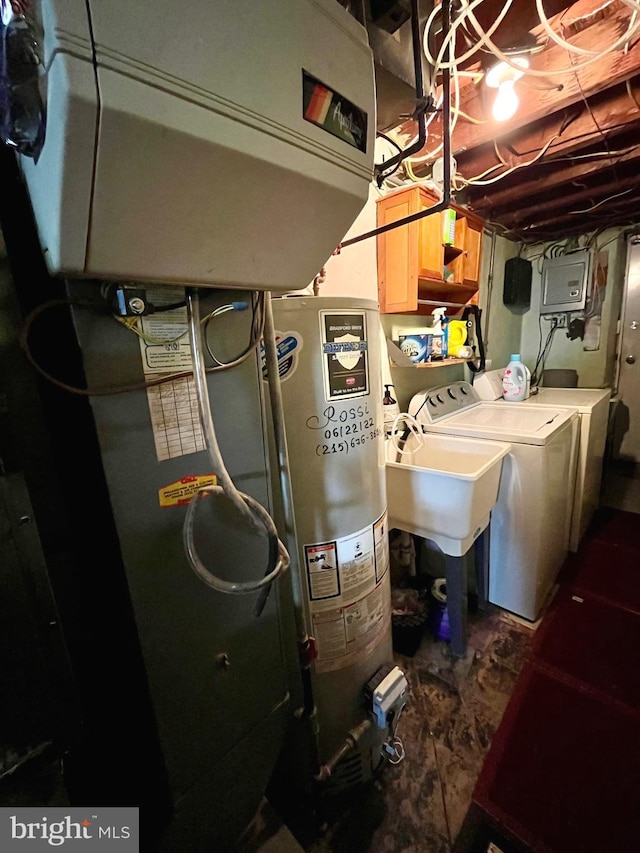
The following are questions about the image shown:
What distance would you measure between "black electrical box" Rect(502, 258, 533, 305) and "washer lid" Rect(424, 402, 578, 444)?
4.11 feet

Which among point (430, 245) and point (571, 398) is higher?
point (430, 245)

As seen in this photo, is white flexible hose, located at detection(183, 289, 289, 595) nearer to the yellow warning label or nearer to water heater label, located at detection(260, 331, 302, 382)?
the yellow warning label

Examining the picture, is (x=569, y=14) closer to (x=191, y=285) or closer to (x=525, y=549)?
(x=191, y=285)

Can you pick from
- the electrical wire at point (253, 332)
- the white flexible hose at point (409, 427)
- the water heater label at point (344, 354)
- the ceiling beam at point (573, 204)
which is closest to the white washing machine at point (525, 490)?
the white flexible hose at point (409, 427)

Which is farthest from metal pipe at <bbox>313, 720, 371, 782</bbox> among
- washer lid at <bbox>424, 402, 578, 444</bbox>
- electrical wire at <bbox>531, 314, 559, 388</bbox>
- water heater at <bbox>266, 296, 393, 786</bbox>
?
electrical wire at <bbox>531, 314, 559, 388</bbox>

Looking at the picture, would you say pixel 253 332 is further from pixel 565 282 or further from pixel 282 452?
pixel 565 282

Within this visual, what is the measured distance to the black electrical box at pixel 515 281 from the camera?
2.96 metres

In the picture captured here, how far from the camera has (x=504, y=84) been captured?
1316 mm

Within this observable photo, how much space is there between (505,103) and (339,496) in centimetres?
172

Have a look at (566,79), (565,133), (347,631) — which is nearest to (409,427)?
(347,631)

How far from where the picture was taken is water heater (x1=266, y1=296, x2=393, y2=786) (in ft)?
2.72

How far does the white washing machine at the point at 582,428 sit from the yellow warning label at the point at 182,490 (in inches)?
89.1

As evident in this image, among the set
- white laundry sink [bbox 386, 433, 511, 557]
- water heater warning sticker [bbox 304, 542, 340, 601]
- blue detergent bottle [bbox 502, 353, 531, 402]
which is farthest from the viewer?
blue detergent bottle [bbox 502, 353, 531, 402]

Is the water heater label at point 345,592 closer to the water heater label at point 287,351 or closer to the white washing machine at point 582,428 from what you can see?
the water heater label at point 287,351
